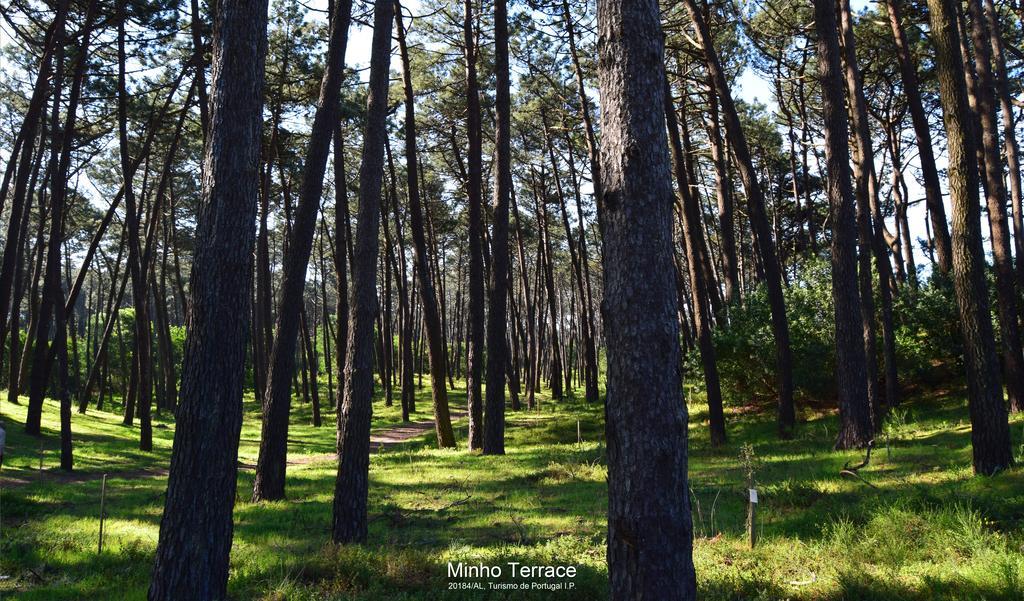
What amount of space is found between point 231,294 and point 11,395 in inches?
949

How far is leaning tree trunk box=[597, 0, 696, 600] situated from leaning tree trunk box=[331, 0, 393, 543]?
3.91m

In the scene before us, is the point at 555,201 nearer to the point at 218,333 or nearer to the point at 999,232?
the point at 999,232

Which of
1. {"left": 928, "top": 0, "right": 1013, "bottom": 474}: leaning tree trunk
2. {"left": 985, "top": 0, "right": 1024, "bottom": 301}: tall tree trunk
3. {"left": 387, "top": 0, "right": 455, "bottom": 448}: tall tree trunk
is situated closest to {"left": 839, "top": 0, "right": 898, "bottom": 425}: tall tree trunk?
{"left": 985, "top": 0, "right": 1024, "bottom": 301}: tall tree trunk

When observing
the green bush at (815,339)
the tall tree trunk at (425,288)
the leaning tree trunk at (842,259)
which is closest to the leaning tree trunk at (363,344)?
the tall tree trunk at (425,288)

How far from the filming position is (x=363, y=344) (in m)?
7.24

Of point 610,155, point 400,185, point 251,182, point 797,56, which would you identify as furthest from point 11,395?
point 797,56

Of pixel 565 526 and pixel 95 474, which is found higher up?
pixel 565 526

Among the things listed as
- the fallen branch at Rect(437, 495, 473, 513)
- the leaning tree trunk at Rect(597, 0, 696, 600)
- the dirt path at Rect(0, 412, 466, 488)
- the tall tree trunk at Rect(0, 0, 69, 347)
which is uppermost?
the tall tree trunk at Rect(0, 0, 69, 347)

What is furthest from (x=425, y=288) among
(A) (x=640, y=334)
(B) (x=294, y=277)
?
(A) (x=640, y=334)

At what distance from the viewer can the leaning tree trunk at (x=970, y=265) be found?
737 centimetres

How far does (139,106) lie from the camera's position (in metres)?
18.2

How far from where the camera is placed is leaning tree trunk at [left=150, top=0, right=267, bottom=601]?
498 cm

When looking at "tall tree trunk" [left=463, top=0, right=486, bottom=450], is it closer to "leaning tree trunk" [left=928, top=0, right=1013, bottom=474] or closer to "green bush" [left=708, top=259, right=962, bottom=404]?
"green bush" [left=708, top=259, right=962, bottom=404]

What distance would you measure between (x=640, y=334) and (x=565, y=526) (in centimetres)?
433
